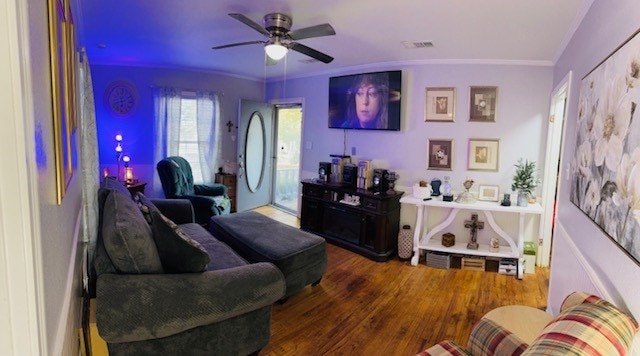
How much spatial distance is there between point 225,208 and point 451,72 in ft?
10.7

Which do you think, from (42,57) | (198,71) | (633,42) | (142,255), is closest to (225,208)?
(198,71)

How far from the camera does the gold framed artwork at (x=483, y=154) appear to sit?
3980mm

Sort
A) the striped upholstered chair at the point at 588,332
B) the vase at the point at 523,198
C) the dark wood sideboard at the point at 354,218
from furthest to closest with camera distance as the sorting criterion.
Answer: the dark wood sideboard at the point at 354,218
the vase at the point at 523,198
the striped upholstered chair at the point at 588,332

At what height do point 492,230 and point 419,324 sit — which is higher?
point 492,230

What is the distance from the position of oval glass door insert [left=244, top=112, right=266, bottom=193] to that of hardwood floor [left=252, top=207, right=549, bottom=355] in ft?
8.02

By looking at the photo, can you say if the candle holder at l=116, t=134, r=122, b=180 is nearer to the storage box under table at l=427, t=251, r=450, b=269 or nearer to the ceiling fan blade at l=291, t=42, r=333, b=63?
the ceiling fan blade at l=291, t=42, r=333, b=63

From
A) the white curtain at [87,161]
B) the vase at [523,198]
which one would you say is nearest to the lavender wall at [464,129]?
the vase at [523,198]

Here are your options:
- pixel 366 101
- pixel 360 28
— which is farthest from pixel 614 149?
pixel 366 101

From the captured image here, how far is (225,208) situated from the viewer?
16.1ft

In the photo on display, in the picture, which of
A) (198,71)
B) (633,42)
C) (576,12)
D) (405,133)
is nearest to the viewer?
(633,42)

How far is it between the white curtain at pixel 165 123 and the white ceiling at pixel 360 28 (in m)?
0.80

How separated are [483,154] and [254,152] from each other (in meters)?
3.48

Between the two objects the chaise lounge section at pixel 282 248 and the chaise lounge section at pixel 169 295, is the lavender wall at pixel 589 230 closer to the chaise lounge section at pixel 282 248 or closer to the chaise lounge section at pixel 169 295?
the chaise lounge section at pixel 169 295

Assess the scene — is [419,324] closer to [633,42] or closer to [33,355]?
[633,42]
